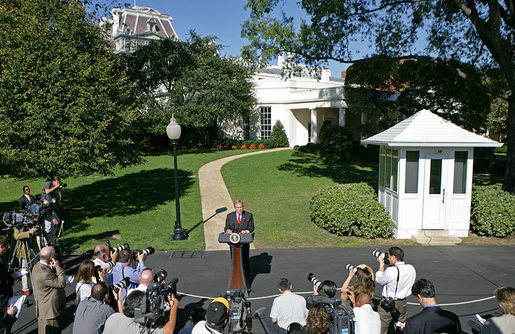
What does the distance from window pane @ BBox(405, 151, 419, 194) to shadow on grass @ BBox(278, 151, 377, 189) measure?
6.60 m

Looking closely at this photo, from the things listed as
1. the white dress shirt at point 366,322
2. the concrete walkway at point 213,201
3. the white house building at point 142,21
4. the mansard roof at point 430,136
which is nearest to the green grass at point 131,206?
the concrete walkway at point 213,201

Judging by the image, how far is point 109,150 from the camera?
1291 cm

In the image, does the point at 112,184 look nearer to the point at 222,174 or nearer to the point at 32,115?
the point at 222,174

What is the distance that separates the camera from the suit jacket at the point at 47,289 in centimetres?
484

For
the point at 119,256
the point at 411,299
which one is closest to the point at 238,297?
the point at 119,256

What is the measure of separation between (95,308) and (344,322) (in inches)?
112

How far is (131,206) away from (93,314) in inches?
459

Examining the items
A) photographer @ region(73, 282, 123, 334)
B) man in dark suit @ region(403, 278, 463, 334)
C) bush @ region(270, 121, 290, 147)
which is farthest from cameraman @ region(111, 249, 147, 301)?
bush @ region(270, 121, 290, 147)

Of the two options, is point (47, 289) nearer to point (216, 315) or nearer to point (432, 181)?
point (216, 315)

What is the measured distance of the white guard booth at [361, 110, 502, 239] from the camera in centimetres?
1091

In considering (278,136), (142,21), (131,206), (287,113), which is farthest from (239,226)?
(142,21)

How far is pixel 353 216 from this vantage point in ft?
36.9

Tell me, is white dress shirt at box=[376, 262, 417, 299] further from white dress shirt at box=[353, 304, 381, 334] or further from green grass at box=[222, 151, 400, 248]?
green grass at box=[222, 151, 400, 248]

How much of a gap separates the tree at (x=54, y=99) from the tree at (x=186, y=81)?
17.4 m
